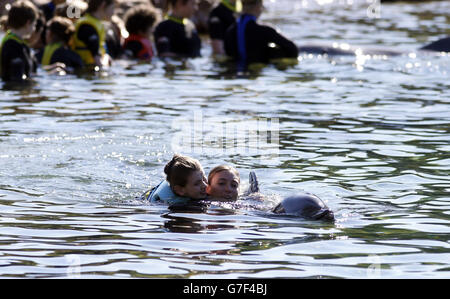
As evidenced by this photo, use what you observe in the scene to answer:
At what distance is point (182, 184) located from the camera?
24.5 ft

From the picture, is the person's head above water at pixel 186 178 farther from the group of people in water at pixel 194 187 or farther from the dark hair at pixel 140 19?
the dark hair at pixel 140 19

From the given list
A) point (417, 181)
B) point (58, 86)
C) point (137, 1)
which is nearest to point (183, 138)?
point (417, 181)

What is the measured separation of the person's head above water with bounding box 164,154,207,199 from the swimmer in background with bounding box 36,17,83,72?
319 inches

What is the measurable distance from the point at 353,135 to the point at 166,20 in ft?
25.0

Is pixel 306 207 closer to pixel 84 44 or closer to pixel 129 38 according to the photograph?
pixel 84 44

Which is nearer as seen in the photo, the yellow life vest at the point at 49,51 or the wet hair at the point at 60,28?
the wet hair at the point at 60,28

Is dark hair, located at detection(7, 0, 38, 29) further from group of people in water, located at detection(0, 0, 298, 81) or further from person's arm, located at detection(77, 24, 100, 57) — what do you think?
person's arm, located at detection(77, 24, 100, 57)

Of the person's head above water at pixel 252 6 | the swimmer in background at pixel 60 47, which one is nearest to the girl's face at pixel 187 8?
the person's head above water at pixel 252 6

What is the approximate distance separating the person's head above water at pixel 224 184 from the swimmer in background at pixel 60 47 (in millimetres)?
8106

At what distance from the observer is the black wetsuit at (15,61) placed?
1384 cm

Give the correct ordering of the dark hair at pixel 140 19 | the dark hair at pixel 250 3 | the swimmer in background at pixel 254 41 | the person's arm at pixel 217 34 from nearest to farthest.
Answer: the dark hair at pixel 250 3, the swimmer in background at pixel 254 41, the dark hair at pixel 140 19, the person's arm at pixel 217 34

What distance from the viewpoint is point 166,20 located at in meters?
17.0
